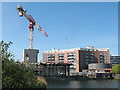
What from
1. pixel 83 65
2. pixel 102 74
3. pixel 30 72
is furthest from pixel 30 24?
pixel 30 72

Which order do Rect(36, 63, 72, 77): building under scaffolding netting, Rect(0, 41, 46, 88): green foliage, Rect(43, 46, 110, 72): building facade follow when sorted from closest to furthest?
Rect(0, 41, 46, 88): green foliage < Rect(36, 63, 72, 77): building under scaffolding netting < Rect(43, 46, 110, 72): building facade

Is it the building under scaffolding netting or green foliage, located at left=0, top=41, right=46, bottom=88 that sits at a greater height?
green foliage, located at left=0, top=41, right=46, bottom=88

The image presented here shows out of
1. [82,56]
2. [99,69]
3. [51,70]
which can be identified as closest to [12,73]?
[51,70]

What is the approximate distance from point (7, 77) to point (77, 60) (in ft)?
421

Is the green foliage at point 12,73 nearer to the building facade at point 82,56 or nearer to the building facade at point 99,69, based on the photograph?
the building facade at point 99,69

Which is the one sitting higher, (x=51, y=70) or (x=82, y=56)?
(x=82, y=56)

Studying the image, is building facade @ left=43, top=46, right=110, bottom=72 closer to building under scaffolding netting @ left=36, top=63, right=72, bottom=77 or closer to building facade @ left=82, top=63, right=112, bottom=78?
building facade @ left=82, top=63, right=112, bottom=78

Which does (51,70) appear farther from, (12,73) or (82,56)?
(12,73)

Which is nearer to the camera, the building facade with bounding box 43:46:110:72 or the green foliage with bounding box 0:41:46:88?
the green foliage with bounding box 0:41:46:88

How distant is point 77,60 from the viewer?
14975 cm

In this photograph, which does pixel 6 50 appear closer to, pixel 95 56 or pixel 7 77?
pixel 7 77

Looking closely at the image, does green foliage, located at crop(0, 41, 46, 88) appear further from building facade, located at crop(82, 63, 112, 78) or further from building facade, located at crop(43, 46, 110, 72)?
building facade, located at crop(43, 46, 110, 72)

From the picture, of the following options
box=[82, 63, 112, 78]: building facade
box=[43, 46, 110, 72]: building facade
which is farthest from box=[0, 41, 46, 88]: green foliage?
box=[43, 46, 110, 72]: building facade

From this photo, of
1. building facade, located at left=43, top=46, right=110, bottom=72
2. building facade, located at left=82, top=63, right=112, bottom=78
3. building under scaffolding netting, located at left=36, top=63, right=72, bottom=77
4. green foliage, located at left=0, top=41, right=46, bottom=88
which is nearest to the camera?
green foliage, located at left=0, top=41, right=46, bottom=88
